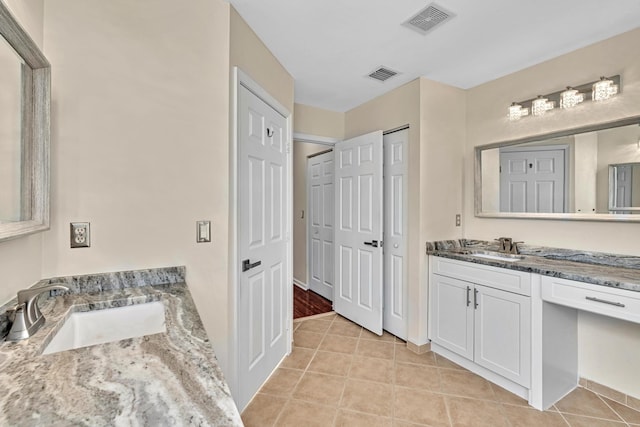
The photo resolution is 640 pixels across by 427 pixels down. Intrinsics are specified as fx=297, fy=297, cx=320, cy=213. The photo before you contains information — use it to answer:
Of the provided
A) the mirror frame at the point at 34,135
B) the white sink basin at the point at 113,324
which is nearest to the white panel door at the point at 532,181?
the white sink basin at the point at 113,324

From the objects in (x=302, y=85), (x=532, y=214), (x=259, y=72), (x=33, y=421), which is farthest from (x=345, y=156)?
(x=33, y=421)

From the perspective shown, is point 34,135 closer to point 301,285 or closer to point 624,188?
point 624,188

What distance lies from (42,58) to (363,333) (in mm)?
2939

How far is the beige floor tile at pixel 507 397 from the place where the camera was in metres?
1.92

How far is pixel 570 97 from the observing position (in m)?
2.08

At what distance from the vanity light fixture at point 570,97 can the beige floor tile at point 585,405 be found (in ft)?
6.52

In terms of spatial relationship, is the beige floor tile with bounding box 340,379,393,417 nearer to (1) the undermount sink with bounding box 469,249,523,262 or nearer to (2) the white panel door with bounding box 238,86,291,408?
(2) the white panel door with bounding box 238,86,291,408

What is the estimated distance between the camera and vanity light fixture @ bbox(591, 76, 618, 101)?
1.92 m

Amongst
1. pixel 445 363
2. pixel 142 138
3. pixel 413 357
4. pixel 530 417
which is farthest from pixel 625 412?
pixel 142 138

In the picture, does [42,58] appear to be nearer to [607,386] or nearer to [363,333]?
[363,333]

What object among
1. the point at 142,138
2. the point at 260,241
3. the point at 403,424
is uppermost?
the point at 142,138

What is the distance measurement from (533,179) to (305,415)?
2416mm

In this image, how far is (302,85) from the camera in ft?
9.14

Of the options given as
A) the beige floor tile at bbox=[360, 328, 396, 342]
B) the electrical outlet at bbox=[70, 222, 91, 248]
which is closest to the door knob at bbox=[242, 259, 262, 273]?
the electrical outlet at bbox=[70, 222, 91, 248]
